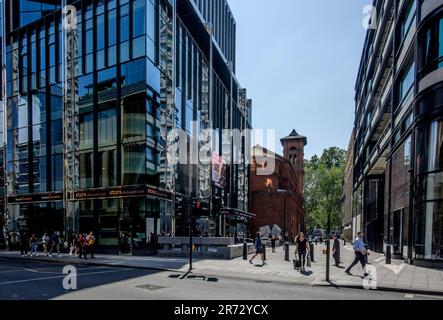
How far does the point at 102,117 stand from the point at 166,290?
2122 centimetres

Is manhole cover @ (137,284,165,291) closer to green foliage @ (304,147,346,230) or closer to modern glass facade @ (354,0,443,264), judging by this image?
modern glass facade @ (354,0,443,264)

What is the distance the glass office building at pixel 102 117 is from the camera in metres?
27.2

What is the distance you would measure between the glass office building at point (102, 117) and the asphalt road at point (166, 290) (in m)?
10.3

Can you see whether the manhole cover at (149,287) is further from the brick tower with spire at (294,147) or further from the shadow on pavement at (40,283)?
the brick tower with spire at (294,147)

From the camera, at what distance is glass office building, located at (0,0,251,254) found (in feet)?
89.1

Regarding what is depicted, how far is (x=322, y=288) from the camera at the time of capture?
1190 centimetres

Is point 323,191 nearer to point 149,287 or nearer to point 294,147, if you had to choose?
point 294,147

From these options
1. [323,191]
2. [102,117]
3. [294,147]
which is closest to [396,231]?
[102,117]

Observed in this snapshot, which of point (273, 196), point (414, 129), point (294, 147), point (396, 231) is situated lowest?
point (273, 196)

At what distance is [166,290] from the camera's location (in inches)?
426

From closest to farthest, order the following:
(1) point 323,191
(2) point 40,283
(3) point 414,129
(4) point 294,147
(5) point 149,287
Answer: (5) point 149,287
(2) point 40,283
(3) point 414,129
(4) point 294,147
(1) point 323,191

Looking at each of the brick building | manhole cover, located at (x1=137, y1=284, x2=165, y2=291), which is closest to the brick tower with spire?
the brick building

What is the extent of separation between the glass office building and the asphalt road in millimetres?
10347

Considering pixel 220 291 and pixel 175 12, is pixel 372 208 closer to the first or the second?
pixel 175 12
